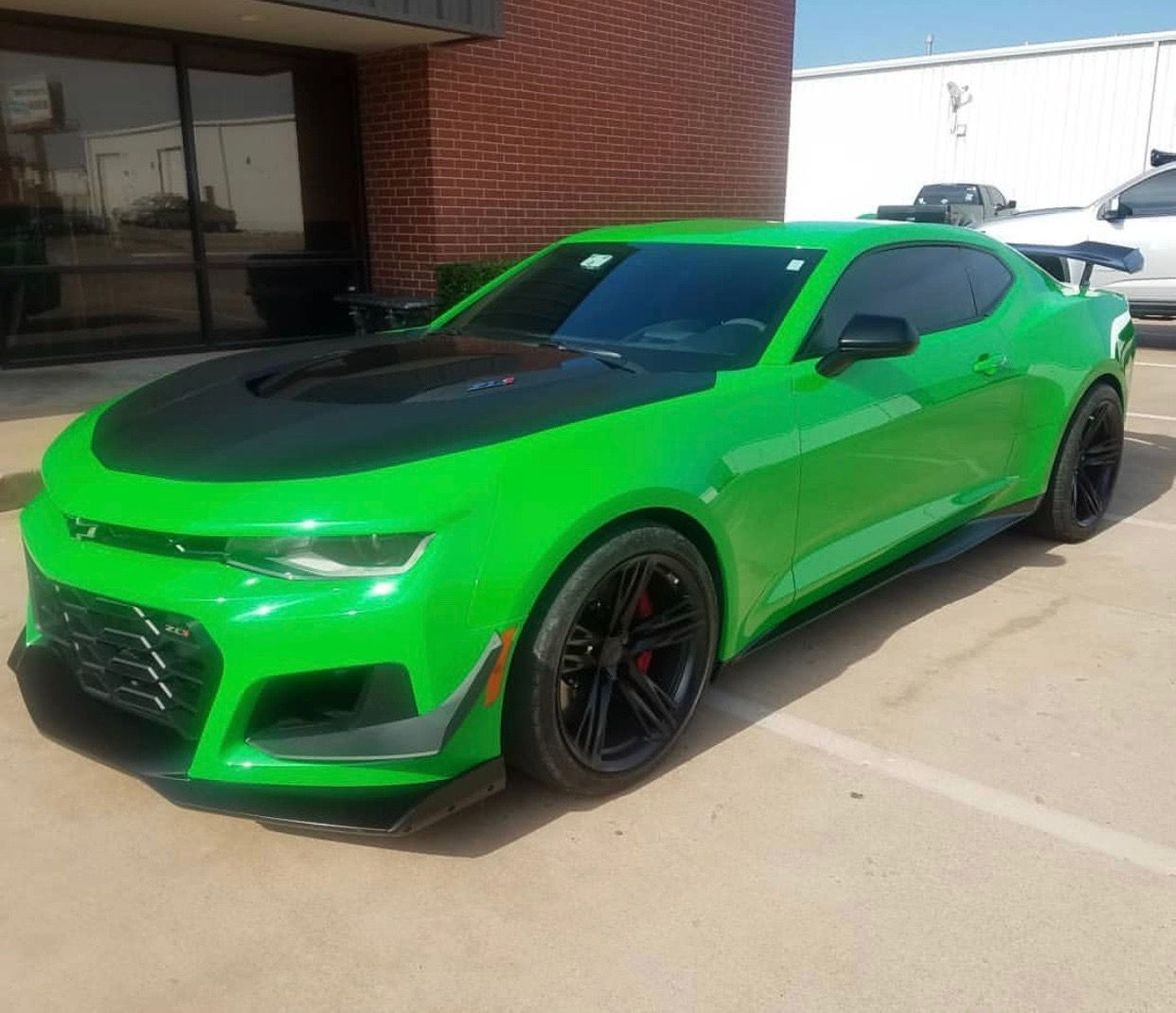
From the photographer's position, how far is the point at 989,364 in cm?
424

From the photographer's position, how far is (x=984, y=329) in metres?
4.34

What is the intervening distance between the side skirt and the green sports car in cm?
2

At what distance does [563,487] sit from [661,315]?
129 centimetres

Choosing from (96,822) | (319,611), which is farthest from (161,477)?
(96,822)

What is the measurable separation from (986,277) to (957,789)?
8.02ft

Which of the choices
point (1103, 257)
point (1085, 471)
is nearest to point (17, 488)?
point (1085, 471)

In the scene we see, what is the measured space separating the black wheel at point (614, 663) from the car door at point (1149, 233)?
34.7ft

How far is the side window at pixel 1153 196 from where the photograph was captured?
11.8m

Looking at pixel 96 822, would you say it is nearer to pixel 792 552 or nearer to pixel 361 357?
pixel 361 357

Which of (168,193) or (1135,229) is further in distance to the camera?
(1135,229)

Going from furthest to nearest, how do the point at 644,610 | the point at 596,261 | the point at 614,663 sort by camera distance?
the point at 596,261 → the point at 644,610 → the point at 614,663

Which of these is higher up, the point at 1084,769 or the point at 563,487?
the point at 563,487

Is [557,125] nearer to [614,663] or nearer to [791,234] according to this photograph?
[791,234]

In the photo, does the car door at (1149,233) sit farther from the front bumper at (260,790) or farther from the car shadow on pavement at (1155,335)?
the front bumper at (260,790)
